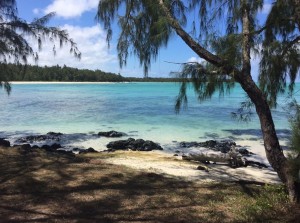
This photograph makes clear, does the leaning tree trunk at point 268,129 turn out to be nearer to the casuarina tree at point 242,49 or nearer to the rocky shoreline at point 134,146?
the casuarina tree at point 242,49

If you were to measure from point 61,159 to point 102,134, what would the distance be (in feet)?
36.0

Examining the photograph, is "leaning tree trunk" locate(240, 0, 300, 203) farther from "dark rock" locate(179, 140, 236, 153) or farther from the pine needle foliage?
"dark rock" locate(179, 140, 236, 153)

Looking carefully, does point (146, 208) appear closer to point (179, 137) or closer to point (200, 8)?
point (200, 8)

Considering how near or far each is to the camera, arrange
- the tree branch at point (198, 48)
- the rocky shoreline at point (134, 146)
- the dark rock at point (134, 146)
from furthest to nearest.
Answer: the dark rock at point (134, 146) < the rocky shoreline at point (134, 146) < the tree branch at point (198, 48)

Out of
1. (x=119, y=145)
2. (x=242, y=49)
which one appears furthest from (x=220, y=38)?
(x=119, y=145)

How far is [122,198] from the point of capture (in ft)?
19.0

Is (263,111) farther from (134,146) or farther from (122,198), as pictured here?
(134,146)

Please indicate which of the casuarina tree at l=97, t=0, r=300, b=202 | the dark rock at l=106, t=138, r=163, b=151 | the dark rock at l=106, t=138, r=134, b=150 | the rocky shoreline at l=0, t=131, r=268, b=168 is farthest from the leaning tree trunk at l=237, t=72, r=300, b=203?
the dark rock at l=106, t=138, r=134, b=150

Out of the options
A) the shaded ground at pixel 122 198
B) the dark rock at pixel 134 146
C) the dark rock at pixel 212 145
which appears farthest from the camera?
the dark rock at pixel 212 145

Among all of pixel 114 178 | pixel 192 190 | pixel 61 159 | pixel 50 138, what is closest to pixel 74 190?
pixel 114 178

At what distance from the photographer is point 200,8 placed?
671cm

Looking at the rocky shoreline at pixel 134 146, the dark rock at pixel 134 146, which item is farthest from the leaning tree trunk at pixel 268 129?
the dark rock at pixel 134 146

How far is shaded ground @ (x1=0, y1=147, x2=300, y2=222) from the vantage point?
507 centimetres

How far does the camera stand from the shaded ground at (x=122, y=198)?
5070mm
